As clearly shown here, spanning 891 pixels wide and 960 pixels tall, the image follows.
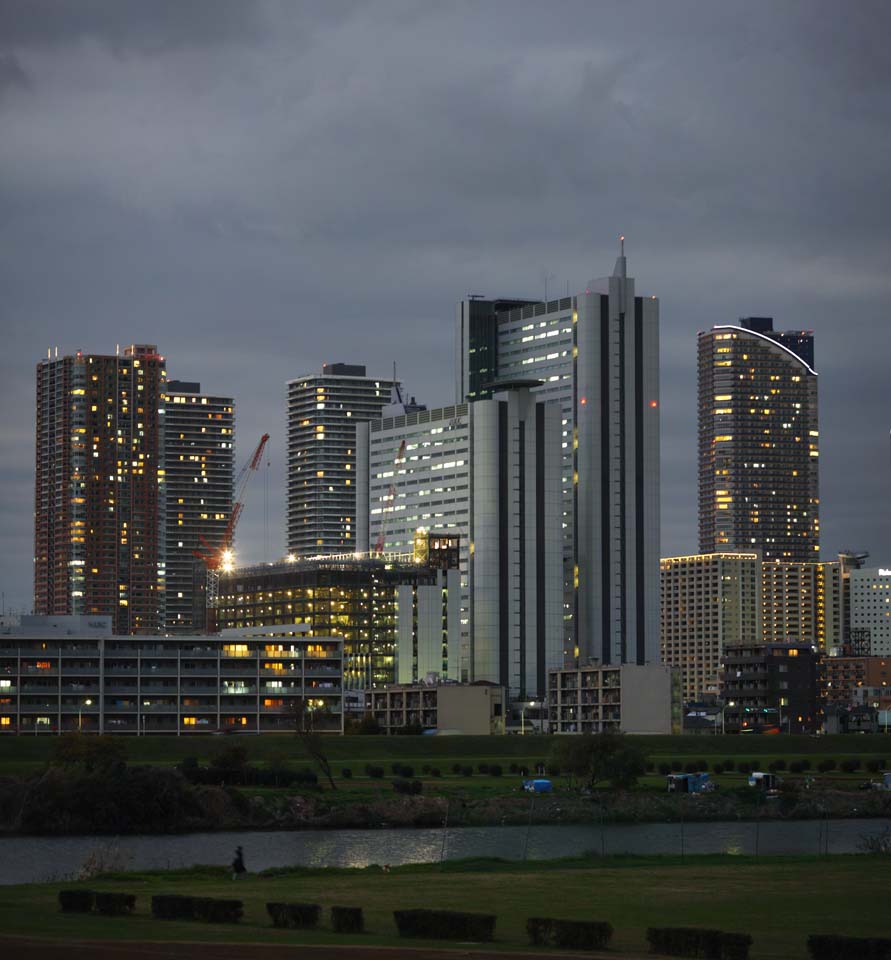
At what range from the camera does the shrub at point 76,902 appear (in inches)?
2400

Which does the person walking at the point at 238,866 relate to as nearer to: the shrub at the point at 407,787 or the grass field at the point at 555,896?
the grass field at the point at 555,896

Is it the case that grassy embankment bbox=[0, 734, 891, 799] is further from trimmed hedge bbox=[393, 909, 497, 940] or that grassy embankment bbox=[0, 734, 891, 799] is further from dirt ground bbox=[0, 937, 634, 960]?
dirt ground bbox=[0, 937, 634, 960]

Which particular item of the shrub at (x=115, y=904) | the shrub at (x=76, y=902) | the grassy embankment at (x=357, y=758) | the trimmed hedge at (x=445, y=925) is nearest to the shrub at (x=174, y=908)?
the shrub at (x=115, y=904)

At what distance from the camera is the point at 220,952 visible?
50.1 metres

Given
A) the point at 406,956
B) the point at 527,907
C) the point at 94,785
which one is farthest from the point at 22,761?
the point at 406,956

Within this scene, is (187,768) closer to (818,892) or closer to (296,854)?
(296,854)

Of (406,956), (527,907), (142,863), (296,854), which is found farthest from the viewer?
(296,854)

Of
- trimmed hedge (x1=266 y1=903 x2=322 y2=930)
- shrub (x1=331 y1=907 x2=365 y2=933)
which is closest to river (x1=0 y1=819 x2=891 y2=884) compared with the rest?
trimmed hedge (x1=266 y1=903 x2=322 y2=930)

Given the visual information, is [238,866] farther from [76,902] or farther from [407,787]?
[407,787]

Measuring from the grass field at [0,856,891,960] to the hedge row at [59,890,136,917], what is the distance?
1.95 ft

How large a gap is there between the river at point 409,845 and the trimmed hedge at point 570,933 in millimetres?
37615

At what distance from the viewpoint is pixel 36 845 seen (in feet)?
361

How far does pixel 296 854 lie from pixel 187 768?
140ft

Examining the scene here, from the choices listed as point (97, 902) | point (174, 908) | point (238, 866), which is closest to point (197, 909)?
point (174, 908)
